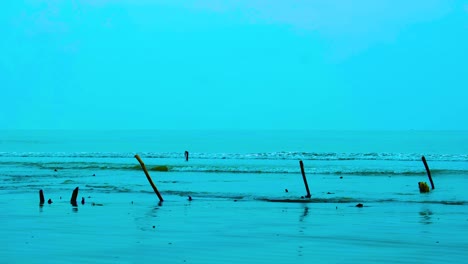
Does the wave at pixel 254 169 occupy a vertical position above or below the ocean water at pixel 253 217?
above

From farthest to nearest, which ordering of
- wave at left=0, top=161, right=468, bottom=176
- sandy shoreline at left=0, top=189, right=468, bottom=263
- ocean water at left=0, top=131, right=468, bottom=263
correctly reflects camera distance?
1. wave at left=0, top=161, right=468, bottom=176
2. ocean water at left=0, top=131, right=468, bottom=263
3. sandy shoreline at left=0, top=189, right=468, bottom=263

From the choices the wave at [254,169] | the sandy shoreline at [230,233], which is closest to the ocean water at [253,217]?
the sandy shoreline at [230,233]

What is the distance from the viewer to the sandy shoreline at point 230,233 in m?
13.2

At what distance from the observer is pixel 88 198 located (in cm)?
2547

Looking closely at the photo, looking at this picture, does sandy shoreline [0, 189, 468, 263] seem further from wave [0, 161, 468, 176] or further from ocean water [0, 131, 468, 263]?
wave [0, 161, 468, 176]

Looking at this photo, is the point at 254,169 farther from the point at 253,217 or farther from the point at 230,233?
the point at 230,233

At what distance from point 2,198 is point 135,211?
261 inches

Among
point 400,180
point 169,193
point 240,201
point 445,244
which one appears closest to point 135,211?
point 240,201

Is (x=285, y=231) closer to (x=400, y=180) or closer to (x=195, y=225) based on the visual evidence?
(x=195, y=225)

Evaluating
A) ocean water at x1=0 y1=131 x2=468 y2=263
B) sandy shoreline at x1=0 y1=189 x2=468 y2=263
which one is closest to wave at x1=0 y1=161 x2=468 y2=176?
ocean water at x1=0 y1=131 x2=468 y2=263

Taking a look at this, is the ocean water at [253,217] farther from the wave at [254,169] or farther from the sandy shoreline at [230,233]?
the wave at [254,169]

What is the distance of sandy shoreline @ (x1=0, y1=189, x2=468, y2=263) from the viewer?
13.2 m

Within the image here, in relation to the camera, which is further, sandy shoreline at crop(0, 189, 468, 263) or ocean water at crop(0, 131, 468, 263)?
ocean water at crop(0, 131, 468, 263)

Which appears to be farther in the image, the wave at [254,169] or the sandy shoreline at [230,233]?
the wave at [254,169]
